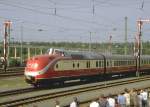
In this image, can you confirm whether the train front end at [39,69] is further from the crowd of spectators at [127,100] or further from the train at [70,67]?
the crowd of spectators at [127,100]

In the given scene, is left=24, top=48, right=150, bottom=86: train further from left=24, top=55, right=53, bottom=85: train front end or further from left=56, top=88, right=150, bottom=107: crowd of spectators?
left=56, top=88, right=150, bottom=107: crowd of spectators

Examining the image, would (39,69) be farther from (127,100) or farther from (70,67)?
(127,100)

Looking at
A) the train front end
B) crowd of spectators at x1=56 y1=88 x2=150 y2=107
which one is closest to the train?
the train front end

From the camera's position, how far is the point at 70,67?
34812 mm

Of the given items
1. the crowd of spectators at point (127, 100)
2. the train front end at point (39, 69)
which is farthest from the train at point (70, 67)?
the crowd of spectators at point (127, 100)

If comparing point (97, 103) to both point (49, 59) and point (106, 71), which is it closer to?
point (49, 59)

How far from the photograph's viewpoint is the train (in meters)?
32.0

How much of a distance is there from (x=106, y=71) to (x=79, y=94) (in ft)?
46.7

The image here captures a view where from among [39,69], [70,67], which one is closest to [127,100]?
[39,69]

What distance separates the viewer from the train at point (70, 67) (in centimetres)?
3197

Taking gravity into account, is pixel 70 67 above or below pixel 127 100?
above

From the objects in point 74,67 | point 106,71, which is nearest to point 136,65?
point 106,71

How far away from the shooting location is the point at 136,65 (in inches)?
2046

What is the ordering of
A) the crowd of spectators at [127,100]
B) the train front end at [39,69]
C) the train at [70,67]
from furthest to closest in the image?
the train at [70,67]
the train front end at [39,69]
the crowd of spectators at [127,100]
